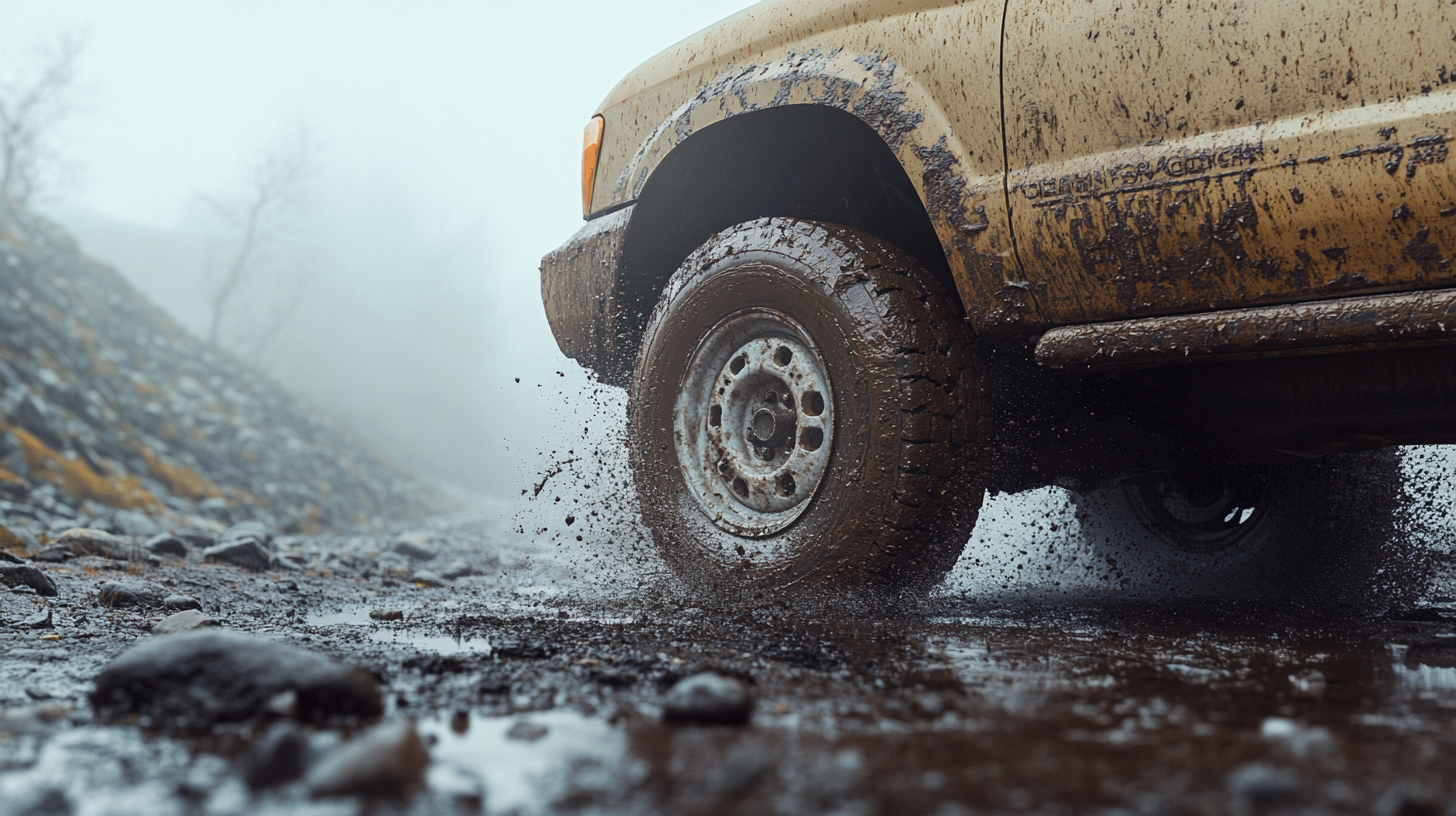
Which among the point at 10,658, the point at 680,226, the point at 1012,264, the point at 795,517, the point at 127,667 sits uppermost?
the point at 680,226

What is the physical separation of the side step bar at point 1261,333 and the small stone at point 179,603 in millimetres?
2313

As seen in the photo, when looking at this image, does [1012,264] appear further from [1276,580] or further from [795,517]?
[1276,580]

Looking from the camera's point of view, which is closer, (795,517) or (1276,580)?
(795,517)

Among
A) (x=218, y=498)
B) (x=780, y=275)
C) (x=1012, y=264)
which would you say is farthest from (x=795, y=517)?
(x=218, y=498)

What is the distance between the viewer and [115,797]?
38.0 inches

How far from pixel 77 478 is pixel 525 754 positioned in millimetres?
5866

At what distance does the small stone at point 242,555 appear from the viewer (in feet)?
12.8

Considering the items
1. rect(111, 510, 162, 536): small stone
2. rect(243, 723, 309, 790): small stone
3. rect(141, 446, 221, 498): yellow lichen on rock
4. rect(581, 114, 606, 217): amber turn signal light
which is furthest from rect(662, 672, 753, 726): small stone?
rect(141, 446, 221, 498): yellow lichen on rock

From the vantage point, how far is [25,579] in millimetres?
2641

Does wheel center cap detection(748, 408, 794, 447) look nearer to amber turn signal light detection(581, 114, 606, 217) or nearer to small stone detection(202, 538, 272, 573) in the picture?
amber turn signal light detection(581, 114, 606, 217)

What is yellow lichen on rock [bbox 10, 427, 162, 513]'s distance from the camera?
5539 millimetres

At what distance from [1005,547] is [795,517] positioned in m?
1.72

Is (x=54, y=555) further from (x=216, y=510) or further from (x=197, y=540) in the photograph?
(x=216, y=510)

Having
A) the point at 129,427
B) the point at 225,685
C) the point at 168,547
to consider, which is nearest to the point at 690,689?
the point at 225,685
